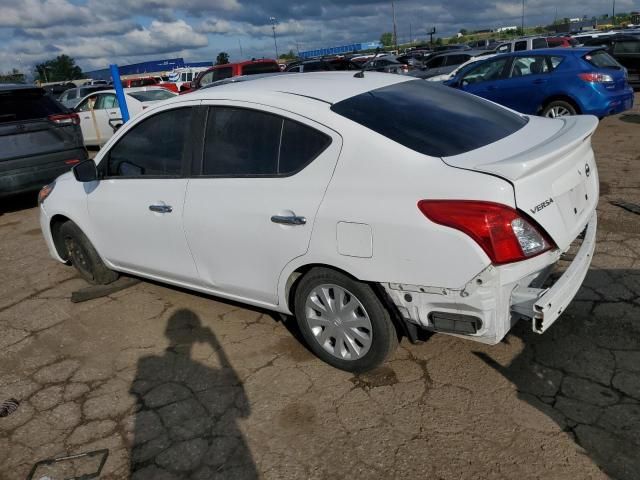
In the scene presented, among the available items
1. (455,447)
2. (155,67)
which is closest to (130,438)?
(455,447)

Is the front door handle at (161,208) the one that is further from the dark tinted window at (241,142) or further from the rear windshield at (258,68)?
the rear windshield at (258,68)

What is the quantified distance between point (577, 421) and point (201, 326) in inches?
97.9

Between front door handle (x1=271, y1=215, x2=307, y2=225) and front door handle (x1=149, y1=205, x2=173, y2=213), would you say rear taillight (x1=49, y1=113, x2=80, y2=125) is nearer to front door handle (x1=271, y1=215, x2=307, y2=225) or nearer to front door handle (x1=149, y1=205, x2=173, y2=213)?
front door handle (x1=149, y1=205, x2=173, y2=213)

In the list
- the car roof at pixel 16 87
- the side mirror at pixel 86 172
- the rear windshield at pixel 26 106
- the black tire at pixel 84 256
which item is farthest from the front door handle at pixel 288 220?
the car roof at pixel 16 87

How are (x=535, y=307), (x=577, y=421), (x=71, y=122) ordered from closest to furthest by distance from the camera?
(x=535, y=307) → (x=577, y=421) → (x=71, y=122)

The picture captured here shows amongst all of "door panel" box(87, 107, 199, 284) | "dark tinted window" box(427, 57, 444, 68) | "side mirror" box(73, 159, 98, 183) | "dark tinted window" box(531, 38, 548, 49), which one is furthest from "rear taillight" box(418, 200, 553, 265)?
"dark tinted window" box(427, 57, 444, 68)

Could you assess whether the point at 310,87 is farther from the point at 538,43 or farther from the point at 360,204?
the point at 538,43

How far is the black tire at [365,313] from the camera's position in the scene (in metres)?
2.77

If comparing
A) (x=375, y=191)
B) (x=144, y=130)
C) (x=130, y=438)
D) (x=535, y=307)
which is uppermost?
(x=144, y=130)

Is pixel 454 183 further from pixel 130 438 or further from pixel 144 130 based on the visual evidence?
pixel 144 130

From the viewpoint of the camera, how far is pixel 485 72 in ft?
33.7

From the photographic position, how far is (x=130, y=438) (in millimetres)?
2807

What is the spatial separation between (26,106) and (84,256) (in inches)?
148

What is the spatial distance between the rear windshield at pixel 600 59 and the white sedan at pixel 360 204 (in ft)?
21.4
